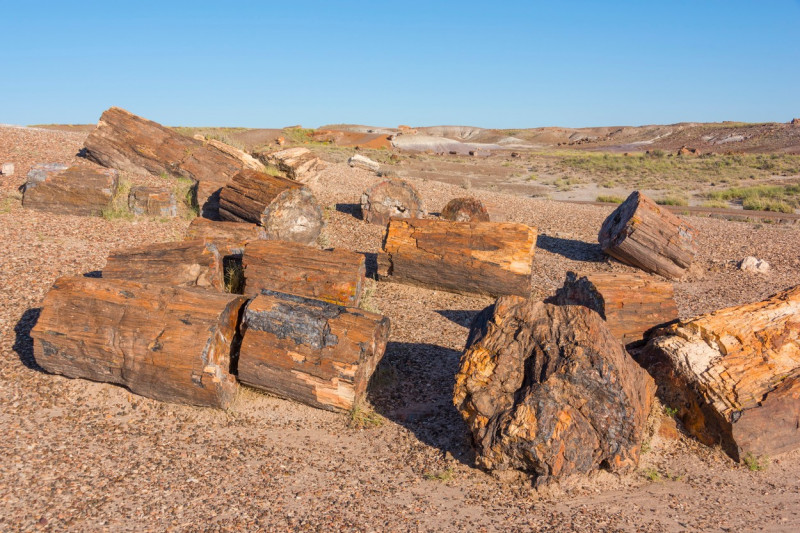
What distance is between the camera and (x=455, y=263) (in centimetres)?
858

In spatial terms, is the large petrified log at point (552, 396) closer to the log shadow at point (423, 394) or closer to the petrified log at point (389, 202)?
the log shadow at point (423, 394)

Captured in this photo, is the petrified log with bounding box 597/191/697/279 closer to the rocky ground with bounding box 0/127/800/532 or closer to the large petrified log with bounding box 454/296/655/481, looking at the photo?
the rocky ground with bounding box 0/127/800/532

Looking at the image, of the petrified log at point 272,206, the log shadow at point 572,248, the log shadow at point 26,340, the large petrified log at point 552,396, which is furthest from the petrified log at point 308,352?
the log shadow at point 572,248

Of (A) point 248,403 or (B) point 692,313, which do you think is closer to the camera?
(A) point 248,403

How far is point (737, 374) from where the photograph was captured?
5.02 meters

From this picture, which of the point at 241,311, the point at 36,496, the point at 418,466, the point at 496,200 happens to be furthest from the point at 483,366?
the point at 496,200

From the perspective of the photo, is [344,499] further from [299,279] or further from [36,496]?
[299,279]

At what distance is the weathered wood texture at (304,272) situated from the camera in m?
7.08

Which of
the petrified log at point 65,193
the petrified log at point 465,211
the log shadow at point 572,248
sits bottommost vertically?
the log shadow at point 572,248

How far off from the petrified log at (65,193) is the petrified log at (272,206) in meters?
2.02

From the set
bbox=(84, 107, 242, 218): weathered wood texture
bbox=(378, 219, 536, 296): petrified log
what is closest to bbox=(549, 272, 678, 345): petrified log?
bbox=(378, 219, 536, 296): petrified log

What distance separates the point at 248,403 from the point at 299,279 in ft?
6.59

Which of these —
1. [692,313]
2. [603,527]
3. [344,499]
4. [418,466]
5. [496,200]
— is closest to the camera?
[603,527]

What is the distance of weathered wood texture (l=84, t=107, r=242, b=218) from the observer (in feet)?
40.8
